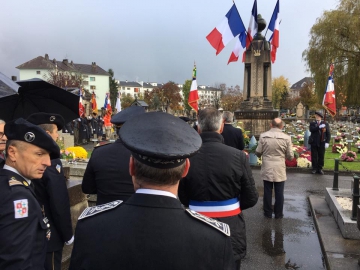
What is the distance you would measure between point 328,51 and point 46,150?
31.4 meters

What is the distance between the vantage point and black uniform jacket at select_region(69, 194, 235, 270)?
1.27 metres

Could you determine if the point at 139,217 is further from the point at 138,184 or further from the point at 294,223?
the point at 294,223

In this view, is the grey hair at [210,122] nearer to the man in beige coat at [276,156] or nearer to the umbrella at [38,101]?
the umbrella at [38,101]

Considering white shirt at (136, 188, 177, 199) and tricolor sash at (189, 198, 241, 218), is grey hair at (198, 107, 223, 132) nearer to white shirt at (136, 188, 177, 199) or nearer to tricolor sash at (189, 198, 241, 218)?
tricolor sash at (189, 198, 241, 218)

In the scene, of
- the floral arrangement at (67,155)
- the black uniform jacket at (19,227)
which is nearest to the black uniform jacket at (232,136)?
the floral arrangement at (67,155)

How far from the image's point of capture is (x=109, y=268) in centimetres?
127

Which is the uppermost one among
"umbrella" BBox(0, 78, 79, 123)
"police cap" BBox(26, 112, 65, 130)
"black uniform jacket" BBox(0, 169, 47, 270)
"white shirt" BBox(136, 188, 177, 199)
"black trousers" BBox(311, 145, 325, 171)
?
"umbrella" BBox(0, 78, 79, 123)

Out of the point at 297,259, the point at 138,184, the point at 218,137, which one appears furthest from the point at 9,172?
the point at 297,259

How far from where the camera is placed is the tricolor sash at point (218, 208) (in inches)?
119

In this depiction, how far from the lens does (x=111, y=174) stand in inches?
120

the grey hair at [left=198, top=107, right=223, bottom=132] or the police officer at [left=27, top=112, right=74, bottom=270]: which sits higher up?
the grey hair at [left=198, top=107, right=223, bottom=132]

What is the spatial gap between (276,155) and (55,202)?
14.6 ft

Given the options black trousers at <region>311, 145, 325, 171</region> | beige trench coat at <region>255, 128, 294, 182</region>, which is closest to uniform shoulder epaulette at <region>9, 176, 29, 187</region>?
beige trench coat at <region>255, 128, 294, 182</region>

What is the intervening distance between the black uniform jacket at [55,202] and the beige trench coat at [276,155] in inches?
165
